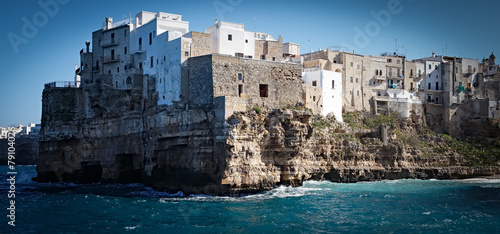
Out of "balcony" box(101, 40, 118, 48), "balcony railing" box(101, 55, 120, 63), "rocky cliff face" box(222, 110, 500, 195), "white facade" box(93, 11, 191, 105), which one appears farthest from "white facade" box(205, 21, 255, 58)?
"balcony" box(101, 40, 118, 48)

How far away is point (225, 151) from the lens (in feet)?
132

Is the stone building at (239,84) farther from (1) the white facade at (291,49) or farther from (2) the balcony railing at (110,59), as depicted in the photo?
(1) the white facade at (291,49)

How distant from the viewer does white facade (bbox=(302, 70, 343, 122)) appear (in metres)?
54.9

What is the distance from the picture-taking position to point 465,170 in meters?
59.2

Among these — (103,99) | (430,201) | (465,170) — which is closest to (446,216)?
(430,201)

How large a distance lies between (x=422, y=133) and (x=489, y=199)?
21914 mm

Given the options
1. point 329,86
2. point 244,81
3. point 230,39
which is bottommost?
point 244,81

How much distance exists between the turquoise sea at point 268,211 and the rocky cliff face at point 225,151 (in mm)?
1740

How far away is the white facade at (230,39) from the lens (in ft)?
159

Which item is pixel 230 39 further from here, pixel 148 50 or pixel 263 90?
pixel 148 50

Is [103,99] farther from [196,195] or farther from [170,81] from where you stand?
[196,195]

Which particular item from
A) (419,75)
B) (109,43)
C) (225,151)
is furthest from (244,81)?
(419,75)

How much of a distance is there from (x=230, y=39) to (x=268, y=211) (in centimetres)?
1956

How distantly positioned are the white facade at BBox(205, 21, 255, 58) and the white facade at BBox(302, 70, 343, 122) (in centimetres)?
826
